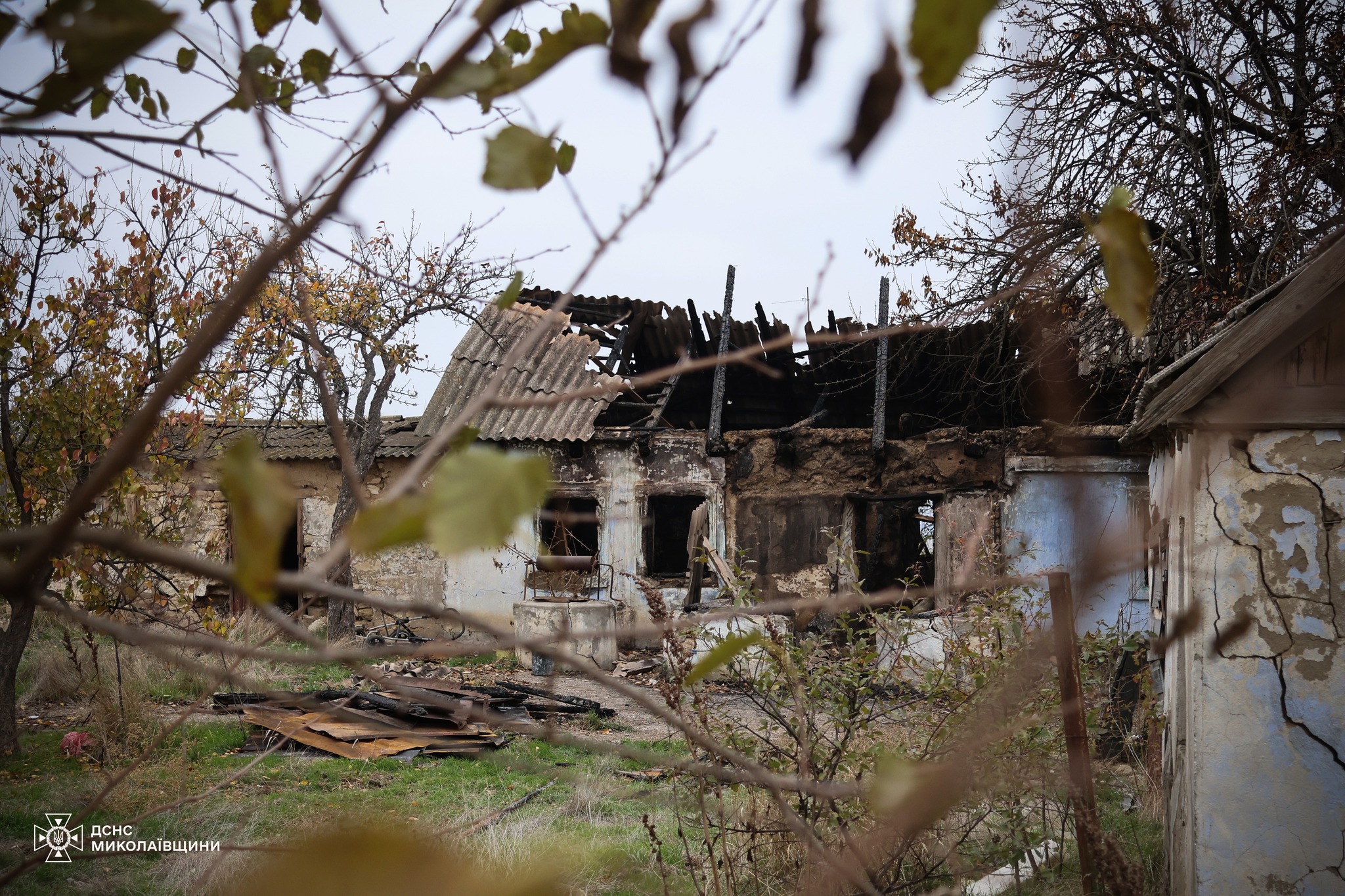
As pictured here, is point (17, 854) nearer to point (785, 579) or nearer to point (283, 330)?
point (283, 330)

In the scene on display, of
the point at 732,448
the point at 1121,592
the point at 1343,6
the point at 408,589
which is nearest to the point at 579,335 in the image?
the point at 732,448

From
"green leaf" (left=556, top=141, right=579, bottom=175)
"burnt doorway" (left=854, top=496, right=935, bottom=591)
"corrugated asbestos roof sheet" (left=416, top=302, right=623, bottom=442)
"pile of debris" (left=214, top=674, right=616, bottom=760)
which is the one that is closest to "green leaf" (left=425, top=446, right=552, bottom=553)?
"green leaf" (left=556, top=141, right=579, bottom=175)

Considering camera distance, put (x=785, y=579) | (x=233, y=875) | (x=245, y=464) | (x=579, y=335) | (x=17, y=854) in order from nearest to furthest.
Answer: (x=245, y=464)
(x=233, y=875)
(x=17, y=854)
(x=785, y=579)
(x=579, y=335)

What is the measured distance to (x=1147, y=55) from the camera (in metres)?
7.90

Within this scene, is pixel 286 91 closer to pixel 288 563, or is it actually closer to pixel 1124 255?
pixel 1124 255

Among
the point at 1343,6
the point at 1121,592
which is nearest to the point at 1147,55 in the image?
the point at 1343,6

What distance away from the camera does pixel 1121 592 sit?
10.8 m

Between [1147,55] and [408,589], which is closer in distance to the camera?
[1147,55]

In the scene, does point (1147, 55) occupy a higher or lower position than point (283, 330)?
higher

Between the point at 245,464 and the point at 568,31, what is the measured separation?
0.47m

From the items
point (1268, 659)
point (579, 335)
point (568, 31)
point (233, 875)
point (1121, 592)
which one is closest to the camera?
point (568, 31)

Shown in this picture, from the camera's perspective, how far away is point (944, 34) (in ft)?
1.56

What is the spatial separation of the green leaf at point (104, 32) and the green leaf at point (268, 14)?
1.65 ft

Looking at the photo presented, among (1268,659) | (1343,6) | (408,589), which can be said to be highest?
(1343,6)
